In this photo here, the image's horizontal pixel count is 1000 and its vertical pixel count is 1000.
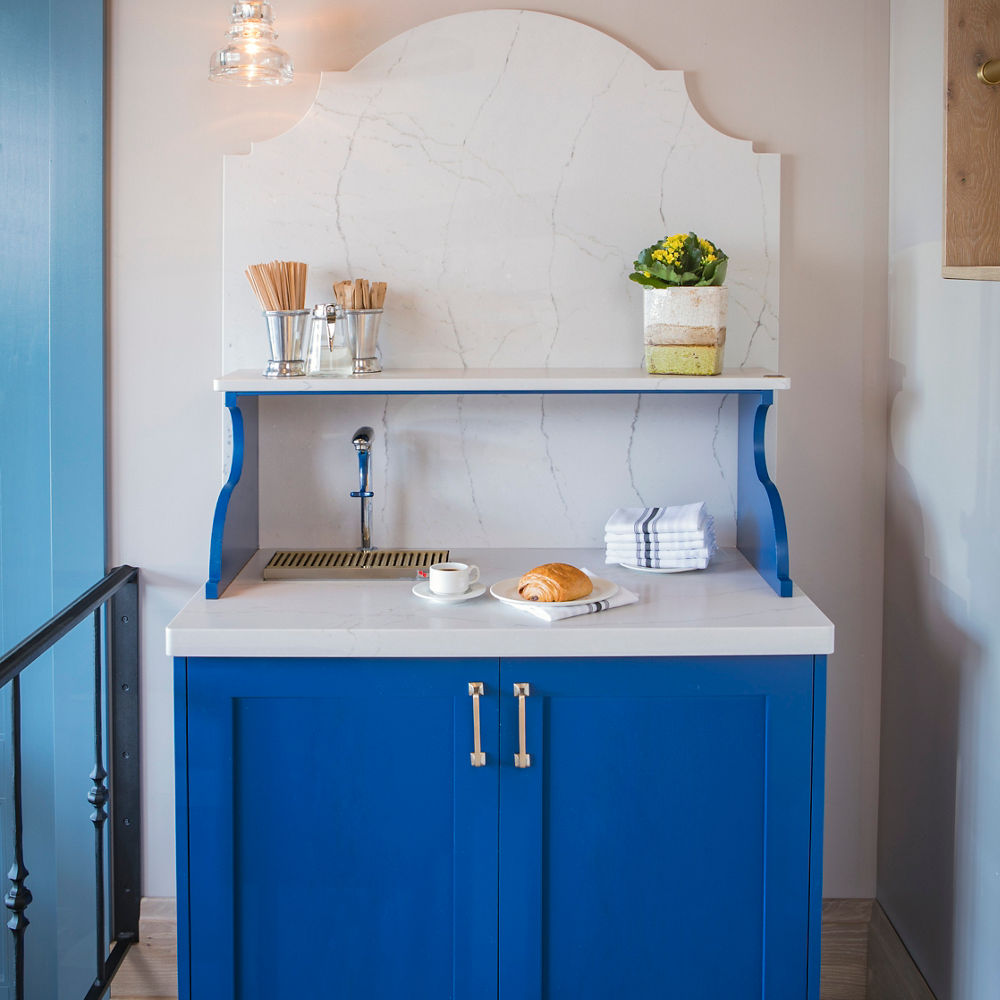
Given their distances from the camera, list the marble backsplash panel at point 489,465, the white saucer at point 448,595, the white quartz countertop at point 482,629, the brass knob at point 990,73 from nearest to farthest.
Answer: the brass knob at point 990,73 → the white quartz countertop at point 482,629 → the white saucer at point 448,595 → the marble backsplash panel at point 489,465

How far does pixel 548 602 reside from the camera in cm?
201

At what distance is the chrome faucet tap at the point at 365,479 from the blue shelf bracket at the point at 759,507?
777 millimetres

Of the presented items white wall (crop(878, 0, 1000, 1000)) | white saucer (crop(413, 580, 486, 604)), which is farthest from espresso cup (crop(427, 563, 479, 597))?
white wall (crop(878, 0, 1000, 1000))

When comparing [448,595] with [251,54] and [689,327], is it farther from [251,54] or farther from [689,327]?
[251,54]

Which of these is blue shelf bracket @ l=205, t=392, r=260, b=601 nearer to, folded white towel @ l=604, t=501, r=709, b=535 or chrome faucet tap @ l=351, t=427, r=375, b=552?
chrome faucet tap @ l=351, t=427, r=375, b=552

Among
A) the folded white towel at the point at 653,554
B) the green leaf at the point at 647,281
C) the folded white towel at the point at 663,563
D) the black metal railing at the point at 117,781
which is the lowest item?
the black metal railing at the point at 117,781

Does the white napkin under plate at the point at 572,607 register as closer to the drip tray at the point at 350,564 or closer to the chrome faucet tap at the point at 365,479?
the drip tray at the point at 350,564

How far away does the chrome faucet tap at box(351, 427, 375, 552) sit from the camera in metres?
2.34

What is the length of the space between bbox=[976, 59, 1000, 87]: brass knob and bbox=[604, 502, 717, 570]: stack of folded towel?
1.06m

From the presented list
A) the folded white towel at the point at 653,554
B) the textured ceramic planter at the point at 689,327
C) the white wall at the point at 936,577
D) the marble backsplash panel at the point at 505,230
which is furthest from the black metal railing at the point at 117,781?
the white wall at the point at 936,577

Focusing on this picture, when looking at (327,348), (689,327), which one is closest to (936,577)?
(689,327)

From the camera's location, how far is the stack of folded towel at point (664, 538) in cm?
227

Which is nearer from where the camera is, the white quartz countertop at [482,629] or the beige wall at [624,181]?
the white quartz countertop at [482,629]

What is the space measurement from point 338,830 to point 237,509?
2.19 ft
